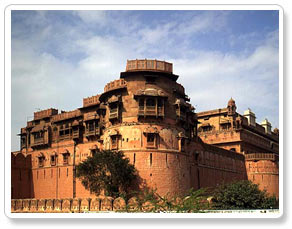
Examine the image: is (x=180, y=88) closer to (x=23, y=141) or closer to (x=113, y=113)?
(x=113, y=113)

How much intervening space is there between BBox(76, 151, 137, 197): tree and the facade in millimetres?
23339

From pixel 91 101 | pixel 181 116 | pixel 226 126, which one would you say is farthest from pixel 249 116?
pixel 181 116

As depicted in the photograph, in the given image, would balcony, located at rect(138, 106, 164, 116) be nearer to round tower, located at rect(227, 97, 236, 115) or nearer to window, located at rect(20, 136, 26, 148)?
window, located at rect(20, 136, 26, 148)

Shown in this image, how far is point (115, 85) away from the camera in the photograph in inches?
1480

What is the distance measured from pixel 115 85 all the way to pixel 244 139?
2700 centimetres

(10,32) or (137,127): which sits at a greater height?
(10,32)

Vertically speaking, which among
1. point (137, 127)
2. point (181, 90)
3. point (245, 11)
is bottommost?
point (137, 127)
